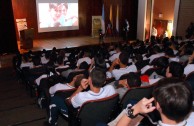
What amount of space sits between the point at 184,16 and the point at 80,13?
584 centimetres

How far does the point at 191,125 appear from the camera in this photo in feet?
5.06

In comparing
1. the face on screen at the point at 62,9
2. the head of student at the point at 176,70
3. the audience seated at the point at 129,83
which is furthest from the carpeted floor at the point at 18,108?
the face on screen at the point at 62,9

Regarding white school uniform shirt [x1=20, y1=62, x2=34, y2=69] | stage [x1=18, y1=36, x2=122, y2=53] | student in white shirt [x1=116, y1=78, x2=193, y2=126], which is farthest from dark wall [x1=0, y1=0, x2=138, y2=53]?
student in white shirt [x1=116, y1=78, x2=193, y2=126]

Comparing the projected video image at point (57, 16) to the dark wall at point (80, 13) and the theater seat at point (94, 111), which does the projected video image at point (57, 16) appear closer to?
the dark wall at point (80, 13)

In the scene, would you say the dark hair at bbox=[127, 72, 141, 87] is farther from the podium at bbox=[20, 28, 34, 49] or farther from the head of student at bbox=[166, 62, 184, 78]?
the podium at bbox=[20, 28, 34, 49]

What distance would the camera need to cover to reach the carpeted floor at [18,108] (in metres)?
3.70

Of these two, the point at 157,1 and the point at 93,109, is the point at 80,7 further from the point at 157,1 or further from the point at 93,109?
the point at 93,109

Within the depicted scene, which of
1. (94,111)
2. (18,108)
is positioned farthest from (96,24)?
(94,111)

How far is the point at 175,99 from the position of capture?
1195 mm

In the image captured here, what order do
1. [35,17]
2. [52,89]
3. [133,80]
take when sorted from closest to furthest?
[133,80]
[52,89]
[35,17]

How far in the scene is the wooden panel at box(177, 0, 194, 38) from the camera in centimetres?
946

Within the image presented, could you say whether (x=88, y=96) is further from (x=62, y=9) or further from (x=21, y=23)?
(x=62, y=9)

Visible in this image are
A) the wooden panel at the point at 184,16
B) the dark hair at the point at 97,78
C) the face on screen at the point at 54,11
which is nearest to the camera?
the dark hair at the point at 97,78

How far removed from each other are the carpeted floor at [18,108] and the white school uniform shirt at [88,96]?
3.76 ft
